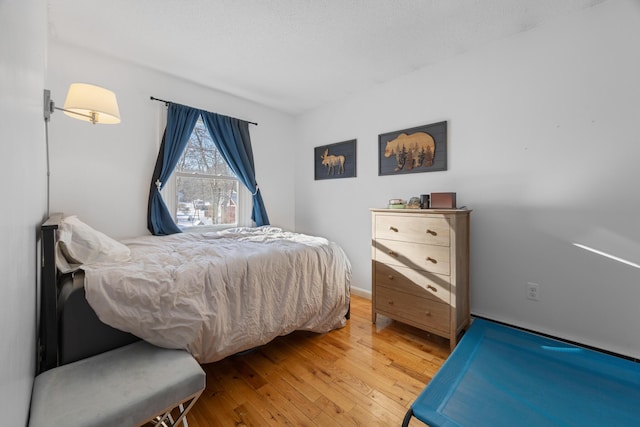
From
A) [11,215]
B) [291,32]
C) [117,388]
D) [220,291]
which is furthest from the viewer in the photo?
[291,32]

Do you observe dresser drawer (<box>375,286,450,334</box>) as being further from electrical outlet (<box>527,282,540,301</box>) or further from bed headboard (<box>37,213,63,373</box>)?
bed headboard (<box>37,213,63,373</box>)

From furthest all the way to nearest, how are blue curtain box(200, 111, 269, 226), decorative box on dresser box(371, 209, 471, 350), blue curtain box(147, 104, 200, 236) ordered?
1. blue curtain box(200, 111, 269, 226)
2. blue curtain box(147, 104, 200, 236)
3. decorative box on dresser box(371, 209, 471, 350)

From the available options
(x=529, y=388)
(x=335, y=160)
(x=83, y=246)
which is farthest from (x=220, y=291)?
(x=335, y=160)

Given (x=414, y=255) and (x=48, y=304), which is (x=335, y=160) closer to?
(x=414, y=255)

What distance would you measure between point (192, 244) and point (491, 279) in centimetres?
253

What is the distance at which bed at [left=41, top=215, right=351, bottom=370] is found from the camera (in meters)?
1.15

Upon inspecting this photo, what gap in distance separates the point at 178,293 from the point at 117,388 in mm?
450

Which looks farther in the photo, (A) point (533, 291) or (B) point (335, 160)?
(B) point (335, 160)

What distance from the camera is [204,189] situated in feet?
10.3

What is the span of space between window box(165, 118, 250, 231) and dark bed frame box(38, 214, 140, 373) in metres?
1.82

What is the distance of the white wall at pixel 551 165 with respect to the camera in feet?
5.62

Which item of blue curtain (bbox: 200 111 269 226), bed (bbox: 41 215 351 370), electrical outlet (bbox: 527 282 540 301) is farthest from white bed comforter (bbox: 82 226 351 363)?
electrical outlet (bbox: 527 282 540 301)

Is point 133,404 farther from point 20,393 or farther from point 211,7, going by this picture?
point 211,7

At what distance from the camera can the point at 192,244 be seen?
7.12ft
